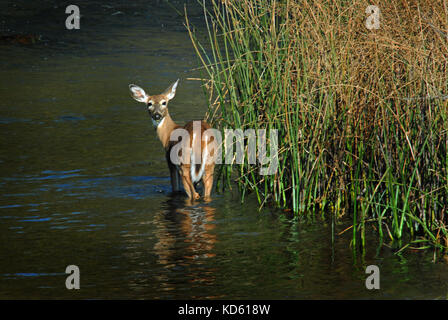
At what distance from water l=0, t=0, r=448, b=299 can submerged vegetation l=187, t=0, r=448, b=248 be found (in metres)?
0.37

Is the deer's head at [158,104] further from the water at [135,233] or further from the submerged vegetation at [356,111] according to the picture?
the submerged vegetation at [356,111]

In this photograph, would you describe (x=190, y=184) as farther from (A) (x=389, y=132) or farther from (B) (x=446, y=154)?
(B) (x=446, y=154)

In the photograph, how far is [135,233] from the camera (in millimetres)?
9227

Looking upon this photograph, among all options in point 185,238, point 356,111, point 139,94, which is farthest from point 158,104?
point 356,111

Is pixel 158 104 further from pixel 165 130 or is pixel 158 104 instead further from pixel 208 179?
pixel 208 179

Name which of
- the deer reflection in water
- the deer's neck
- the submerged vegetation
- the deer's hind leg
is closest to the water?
the deer reflection in water

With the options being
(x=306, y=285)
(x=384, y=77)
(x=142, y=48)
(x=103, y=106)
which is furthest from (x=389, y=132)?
(x=142, y=48)

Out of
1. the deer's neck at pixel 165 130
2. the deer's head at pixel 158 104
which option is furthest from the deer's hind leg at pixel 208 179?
the deer's head at pixel 158 104

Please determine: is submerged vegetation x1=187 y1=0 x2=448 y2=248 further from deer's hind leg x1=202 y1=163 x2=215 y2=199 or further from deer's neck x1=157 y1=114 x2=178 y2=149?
deer's neck x1=157 y1=114 x2=178 y2=149

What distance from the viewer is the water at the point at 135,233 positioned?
7.55 metres

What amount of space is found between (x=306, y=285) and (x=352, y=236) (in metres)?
1.59

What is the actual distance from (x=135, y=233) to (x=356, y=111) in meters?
2.57

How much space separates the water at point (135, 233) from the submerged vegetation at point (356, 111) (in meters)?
0.37

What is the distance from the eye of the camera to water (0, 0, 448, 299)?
297 inches
